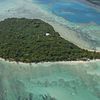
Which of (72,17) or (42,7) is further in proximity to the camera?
(42,7)

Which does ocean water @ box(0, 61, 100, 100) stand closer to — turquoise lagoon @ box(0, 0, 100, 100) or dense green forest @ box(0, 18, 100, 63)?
turquoise lagoon @ box(0, 0, 100, 100)

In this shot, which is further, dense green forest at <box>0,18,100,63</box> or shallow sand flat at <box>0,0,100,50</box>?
shallow sand flat at <box>0,0,100,50</box>

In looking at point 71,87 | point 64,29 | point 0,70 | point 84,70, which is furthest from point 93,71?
point 64,29

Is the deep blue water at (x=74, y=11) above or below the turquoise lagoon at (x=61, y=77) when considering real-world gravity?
below

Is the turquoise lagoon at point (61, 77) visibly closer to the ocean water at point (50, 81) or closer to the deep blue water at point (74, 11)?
the ocean water at point (50, 81)

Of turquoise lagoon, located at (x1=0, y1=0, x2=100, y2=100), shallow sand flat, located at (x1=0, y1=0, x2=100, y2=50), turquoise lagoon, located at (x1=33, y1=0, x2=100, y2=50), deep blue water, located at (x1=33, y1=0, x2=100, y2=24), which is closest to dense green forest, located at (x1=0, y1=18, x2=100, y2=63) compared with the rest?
turquoise lagoon, located at (x1=0, y1=0, x2=100, y2=100)

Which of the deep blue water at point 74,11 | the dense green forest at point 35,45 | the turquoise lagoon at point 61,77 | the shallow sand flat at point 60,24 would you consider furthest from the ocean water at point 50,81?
the deep blue water at point 74,11

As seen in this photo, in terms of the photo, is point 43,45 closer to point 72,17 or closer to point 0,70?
point 0,70
